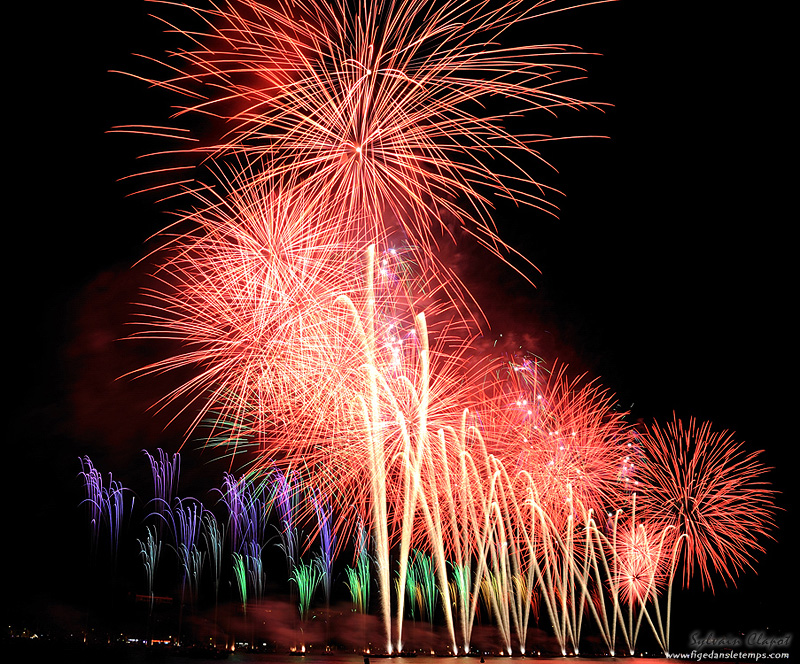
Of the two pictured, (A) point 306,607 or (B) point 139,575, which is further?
(A) point 306,607

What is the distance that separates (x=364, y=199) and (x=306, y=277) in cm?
373

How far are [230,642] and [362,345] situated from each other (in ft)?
302

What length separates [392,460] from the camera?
2645cm

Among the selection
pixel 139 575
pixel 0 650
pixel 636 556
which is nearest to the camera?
pixel 636 556

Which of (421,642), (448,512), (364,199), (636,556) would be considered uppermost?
(364,199)

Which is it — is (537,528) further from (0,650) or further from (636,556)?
(0,650)

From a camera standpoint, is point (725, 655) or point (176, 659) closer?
point (176, 659)

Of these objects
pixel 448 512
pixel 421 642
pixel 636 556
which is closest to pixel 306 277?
pixel 448 512

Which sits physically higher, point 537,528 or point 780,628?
point 537,528

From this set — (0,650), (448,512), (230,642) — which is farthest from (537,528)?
(230,642)

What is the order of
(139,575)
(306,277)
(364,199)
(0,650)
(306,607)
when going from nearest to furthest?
(364,199) → (306,277) → (0,650) → (139,575) → (306,607)

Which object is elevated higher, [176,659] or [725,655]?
[176,659]

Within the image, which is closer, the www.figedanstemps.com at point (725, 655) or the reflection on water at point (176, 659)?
the www.figedanstemps.com at point (725, 655)

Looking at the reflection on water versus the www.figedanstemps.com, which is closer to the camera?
the www.figedanstemps.com
